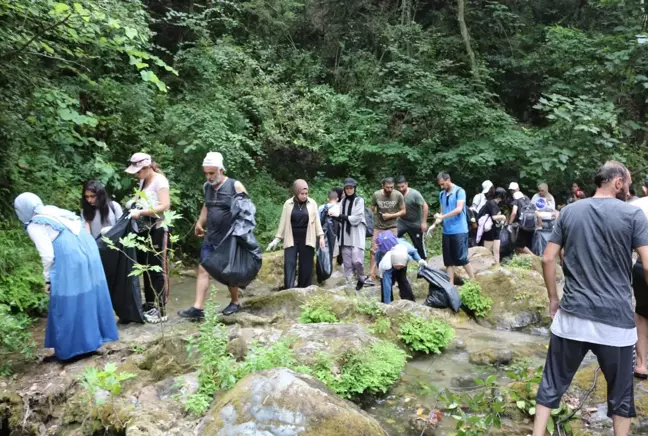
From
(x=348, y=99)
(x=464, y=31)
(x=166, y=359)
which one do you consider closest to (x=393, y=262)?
(x=166, y=359)

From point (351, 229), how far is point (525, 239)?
4.17 meters

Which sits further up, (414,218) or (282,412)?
(414,218)

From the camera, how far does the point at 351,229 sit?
869cm

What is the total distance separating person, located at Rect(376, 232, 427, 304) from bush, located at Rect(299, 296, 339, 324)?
114cm

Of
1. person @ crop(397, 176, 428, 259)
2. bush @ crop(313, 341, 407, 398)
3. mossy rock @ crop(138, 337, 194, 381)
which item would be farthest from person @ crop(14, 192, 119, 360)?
person @ crop(397, 176, 428, 259)

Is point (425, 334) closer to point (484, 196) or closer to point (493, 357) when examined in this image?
point (493, 357)

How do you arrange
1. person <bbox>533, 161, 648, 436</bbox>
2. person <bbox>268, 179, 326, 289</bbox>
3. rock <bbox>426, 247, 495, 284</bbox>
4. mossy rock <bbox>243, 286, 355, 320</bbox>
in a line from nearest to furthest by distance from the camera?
person <bbox>533, 161, 648, 436</bbox>
mossy rock <bbox>243, 286, 355, 320</bbox>
person <bbox>268, 179, 326, 289</bbox>
rock <bbox>426, 247, 495, 284</bbox>

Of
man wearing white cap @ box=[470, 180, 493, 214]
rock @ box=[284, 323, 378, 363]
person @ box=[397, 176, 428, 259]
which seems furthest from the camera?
man wearing white cap @ box=[470, 180, 493, 214]

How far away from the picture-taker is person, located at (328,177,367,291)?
342 inches

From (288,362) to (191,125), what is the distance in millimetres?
8935

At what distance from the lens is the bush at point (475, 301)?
7480 mm

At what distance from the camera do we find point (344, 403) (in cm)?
369

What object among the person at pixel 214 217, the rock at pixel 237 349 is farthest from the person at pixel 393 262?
the rock at pixel 237 349

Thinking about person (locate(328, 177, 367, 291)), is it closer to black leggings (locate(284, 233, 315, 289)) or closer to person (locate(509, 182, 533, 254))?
black leggings (locate(284, 233, 315, 289))
